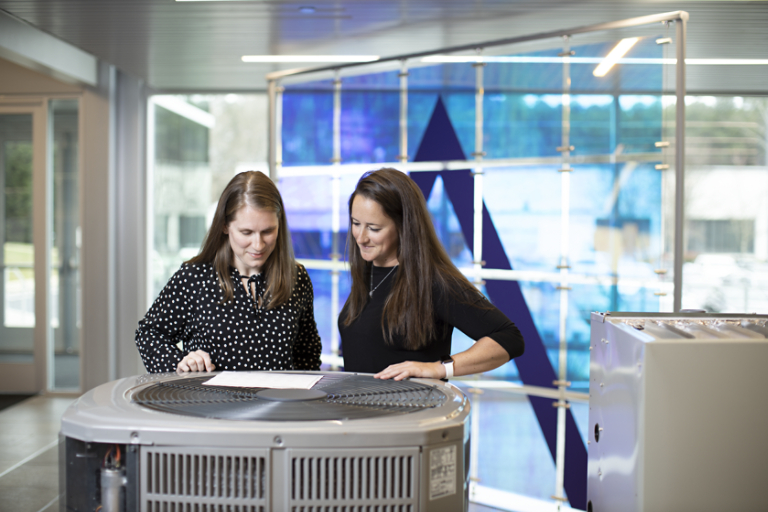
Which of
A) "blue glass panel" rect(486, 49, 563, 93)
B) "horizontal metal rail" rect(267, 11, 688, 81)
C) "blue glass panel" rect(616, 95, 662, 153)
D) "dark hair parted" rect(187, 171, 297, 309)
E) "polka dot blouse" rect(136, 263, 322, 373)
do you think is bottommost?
"polka dot blouse" rect(136, 263, 322, 373)

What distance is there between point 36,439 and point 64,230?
79.6 inches

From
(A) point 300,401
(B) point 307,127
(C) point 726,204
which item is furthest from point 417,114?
(C) point 726,204

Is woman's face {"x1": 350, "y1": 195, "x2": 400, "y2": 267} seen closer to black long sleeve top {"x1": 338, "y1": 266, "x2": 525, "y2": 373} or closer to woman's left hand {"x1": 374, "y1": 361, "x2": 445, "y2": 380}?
black long sleeve top {"x1": 338, "y1": 266, "x2": 525, "y2": 373}

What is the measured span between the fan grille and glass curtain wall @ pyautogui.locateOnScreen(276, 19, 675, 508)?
1885 millimetres

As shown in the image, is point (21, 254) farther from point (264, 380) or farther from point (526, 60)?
point (264, 380)

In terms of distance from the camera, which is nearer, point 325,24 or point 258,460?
point 258,460

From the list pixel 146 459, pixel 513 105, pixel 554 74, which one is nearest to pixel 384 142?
pixel 513 105

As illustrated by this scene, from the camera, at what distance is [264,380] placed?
1.36 m

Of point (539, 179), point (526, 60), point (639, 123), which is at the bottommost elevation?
point (539, 179)

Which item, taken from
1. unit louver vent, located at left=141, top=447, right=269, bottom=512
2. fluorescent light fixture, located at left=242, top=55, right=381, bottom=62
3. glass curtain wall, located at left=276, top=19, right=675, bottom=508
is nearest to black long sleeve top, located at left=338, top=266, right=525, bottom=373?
unit louver vent, located at left=141, top=447, right=269, bottom=512

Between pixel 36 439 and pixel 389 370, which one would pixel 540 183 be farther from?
pixel 36 439

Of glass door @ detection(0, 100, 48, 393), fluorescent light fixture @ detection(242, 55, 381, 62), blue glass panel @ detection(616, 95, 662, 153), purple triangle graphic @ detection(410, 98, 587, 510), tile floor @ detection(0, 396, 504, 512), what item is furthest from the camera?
glass door @ detection(0, 100, 48, 393)

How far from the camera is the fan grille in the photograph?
3.51 ft

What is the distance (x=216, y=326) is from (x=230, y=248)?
0.22 metres
